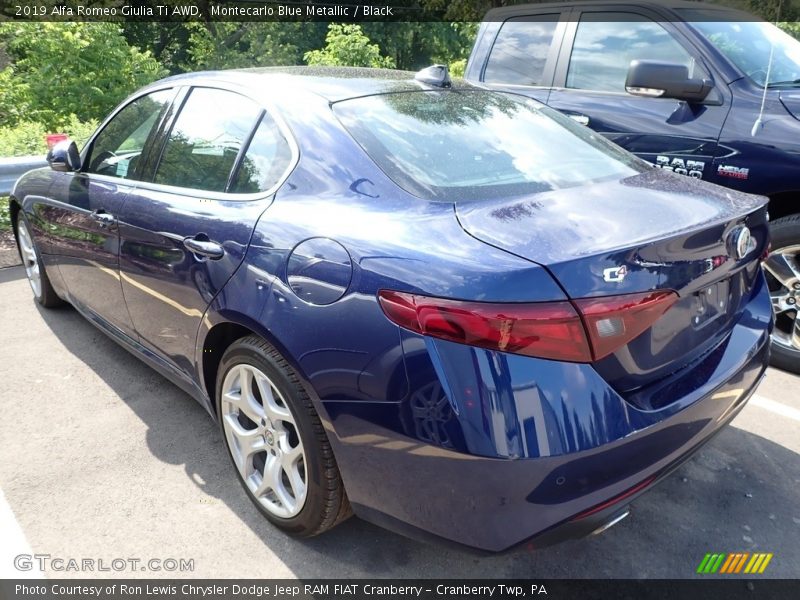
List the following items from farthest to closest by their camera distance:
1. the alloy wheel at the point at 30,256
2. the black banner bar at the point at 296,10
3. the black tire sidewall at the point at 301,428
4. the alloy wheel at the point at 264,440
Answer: the black banner bar at the point at 296,10, the alloy wheel at the point at 30,256, the alloy wheel at the point at 264,440, the black tire sidewall at the point at 301,428

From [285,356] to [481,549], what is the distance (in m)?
0.85

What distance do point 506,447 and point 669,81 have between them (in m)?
→ 2.90

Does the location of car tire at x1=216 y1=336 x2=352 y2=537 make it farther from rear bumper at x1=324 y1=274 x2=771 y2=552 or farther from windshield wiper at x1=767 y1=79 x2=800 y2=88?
windshield wiper at x1=767 y1=79 x2=800 y2=88

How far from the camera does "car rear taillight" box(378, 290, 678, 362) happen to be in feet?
5.39

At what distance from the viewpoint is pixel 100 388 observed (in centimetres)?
359

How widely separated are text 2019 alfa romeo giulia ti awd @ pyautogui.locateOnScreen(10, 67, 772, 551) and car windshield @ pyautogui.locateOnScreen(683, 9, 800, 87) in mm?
1666

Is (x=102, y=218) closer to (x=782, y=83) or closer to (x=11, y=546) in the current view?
(x=11, y=546)

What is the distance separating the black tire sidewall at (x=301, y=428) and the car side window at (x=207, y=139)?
2.39 feet

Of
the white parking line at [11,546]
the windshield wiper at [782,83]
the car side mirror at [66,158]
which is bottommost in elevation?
the white parking line at [11,546]

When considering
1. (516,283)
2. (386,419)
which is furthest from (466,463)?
(516,283)

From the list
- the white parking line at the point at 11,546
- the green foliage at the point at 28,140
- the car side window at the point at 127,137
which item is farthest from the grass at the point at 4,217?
the white parking line at the point at 11,546

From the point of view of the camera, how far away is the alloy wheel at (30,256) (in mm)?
4597

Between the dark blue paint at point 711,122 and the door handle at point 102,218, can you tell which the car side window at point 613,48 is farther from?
the door handle at point 102,218

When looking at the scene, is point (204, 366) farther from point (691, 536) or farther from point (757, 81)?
point (757, 81)
